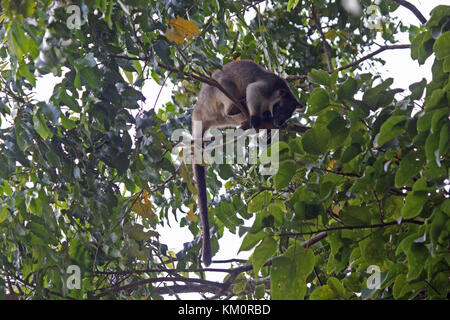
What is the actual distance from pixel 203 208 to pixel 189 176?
1006 millimetres

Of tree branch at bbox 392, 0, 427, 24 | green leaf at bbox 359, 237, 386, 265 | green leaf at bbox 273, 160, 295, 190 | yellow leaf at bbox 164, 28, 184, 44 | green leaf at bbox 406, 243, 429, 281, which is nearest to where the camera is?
green leaf at bbox 406, 243, 429, 281

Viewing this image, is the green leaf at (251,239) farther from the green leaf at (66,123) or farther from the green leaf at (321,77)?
the green leaf at (66,123)

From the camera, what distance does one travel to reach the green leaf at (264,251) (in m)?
2.28

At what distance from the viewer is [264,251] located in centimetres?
229

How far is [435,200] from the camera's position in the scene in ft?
6.56

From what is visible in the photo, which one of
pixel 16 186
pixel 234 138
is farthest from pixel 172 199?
pixel 16 186

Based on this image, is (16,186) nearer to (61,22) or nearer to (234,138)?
(61,22)

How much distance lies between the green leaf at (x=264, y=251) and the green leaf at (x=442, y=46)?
1.06m

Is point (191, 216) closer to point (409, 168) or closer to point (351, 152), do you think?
point (351, 152)

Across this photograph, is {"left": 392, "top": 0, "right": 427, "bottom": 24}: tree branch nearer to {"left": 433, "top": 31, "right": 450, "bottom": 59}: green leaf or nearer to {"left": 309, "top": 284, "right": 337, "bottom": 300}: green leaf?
{"left": 433, "top": 31, "right": 450, "bottom": 59}: green leaf

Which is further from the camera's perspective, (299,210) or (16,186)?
(16,186)

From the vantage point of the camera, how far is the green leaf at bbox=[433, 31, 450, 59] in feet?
6.51

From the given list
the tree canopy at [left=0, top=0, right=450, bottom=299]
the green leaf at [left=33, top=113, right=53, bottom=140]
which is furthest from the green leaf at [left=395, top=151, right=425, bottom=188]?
the green leaf at [left=33, top=113, right=53, bottom=140]
